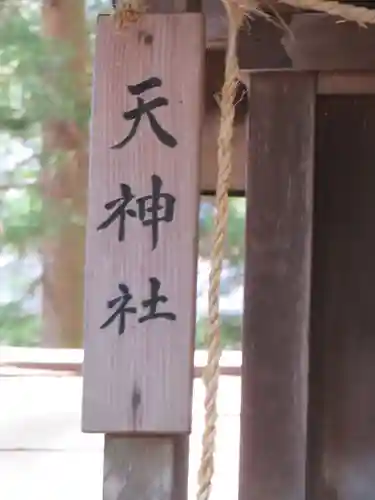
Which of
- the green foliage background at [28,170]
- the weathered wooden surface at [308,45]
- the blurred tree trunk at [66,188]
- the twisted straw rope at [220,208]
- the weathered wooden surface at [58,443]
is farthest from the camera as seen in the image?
the blurred tree trunk at [66,188]

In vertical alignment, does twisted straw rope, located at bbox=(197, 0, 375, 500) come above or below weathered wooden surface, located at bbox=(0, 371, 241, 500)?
above

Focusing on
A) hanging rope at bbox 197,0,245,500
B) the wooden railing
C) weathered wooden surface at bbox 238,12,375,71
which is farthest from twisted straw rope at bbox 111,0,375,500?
the wooden railing

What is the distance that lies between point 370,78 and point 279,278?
0.27 metres

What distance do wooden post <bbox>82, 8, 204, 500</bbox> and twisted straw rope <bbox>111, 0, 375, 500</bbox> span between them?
0.10 feet

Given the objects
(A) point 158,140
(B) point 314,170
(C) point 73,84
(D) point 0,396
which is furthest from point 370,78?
(C) point 73,84

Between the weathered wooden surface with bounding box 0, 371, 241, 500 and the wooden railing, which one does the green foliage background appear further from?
the weathered wooden surface with bounding box 0, 371, 241, 500

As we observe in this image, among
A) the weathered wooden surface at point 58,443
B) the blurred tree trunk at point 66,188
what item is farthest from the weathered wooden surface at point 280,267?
the blurred tree trunk at point 66,188

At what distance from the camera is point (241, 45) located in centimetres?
105

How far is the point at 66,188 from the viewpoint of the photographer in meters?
3.64

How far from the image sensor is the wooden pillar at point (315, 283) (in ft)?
3.48

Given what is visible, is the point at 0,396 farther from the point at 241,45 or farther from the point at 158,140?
the point at 158,140

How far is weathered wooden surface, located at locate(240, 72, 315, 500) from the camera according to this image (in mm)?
1062

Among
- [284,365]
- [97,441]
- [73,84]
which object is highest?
[73,84]

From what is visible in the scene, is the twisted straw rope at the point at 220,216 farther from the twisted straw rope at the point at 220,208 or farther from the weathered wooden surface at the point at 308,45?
the weathered wooden surface at the point at 308,45
